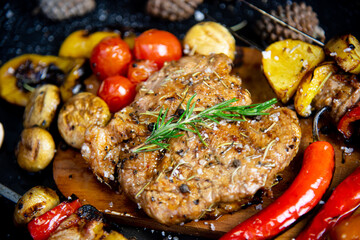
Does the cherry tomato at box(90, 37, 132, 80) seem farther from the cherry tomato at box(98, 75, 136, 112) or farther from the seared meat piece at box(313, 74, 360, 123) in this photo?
the seared meat piece at box(313, 74, 360, 123)

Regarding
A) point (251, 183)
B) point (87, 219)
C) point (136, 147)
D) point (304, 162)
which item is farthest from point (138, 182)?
point (304, 162)

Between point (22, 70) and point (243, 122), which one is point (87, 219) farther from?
point (22, 70)

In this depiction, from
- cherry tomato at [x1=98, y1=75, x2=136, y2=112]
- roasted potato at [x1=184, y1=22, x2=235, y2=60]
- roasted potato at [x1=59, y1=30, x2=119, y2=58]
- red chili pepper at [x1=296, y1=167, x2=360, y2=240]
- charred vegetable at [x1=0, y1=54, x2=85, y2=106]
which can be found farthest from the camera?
roasted potato at [x1=59, y1=30, x2=119, y2=58]

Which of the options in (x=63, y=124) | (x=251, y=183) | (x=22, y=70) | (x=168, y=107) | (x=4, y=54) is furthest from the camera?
(x=4, y=54)

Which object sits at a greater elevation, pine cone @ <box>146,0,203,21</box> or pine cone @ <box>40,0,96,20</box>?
pine cone @ <box>146,0,203,21</box>

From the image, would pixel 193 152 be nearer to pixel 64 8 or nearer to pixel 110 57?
pixel 110 57

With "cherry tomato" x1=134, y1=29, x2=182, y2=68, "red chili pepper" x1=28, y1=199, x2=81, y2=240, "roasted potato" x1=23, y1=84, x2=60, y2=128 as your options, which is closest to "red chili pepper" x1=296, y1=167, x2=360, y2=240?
"red chili pepper" x1=28, y1=199, x2=81, y2=240

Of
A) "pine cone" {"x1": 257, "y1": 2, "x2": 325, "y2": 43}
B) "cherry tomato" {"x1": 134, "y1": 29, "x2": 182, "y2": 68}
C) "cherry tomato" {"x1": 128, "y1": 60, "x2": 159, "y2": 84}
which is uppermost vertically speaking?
"pine cone" {"x1": 257, "y1": 2, "x2": 325, "y2": 43}

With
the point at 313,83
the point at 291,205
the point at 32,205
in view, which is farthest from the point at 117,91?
the point at 291,205

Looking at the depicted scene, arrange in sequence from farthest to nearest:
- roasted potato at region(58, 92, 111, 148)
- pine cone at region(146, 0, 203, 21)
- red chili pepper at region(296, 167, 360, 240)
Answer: pine cone at region(146, 0, 203, 21) → roasted potato at region(58, 92, 111, 148) → red chili pepper at region(296, 167, 360, 240)
